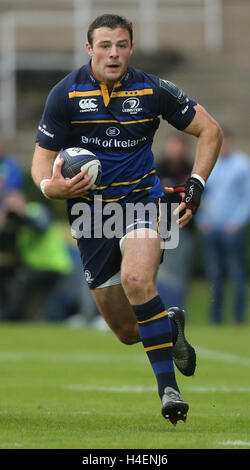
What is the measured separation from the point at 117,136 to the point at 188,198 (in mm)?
623

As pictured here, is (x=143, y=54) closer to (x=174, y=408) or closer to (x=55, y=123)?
(x=55, y=123)

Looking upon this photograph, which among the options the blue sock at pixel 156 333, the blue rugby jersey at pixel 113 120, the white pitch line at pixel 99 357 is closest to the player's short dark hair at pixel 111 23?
the blue rugby jersey at pixel 113 120

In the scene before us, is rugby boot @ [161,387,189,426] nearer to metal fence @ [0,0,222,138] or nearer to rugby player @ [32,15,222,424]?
rugby player @ [32,15,222,424]

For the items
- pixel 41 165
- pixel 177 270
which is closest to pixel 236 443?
pixel 41 165

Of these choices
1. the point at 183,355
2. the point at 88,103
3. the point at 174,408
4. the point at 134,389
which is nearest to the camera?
the point at 174,408

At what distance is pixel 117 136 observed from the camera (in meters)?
6.88

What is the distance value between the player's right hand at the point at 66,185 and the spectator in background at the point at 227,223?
829 centimetres

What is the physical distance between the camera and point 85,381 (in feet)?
29.8

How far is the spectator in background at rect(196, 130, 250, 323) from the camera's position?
14.6 meters

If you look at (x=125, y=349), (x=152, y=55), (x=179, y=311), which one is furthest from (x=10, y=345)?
(x=152, y=55)

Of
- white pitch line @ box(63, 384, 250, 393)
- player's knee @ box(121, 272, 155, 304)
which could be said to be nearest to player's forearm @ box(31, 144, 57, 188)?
player's knee @ box(121, 272, 155, 304)

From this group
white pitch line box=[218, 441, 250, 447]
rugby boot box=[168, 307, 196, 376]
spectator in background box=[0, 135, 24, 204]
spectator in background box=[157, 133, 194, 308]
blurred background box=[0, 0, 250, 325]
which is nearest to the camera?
white pitch line box=[218, 441, 250, 447]

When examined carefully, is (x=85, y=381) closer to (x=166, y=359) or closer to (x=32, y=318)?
(x=166, y=359)

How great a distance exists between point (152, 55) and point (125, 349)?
15.2 metres
